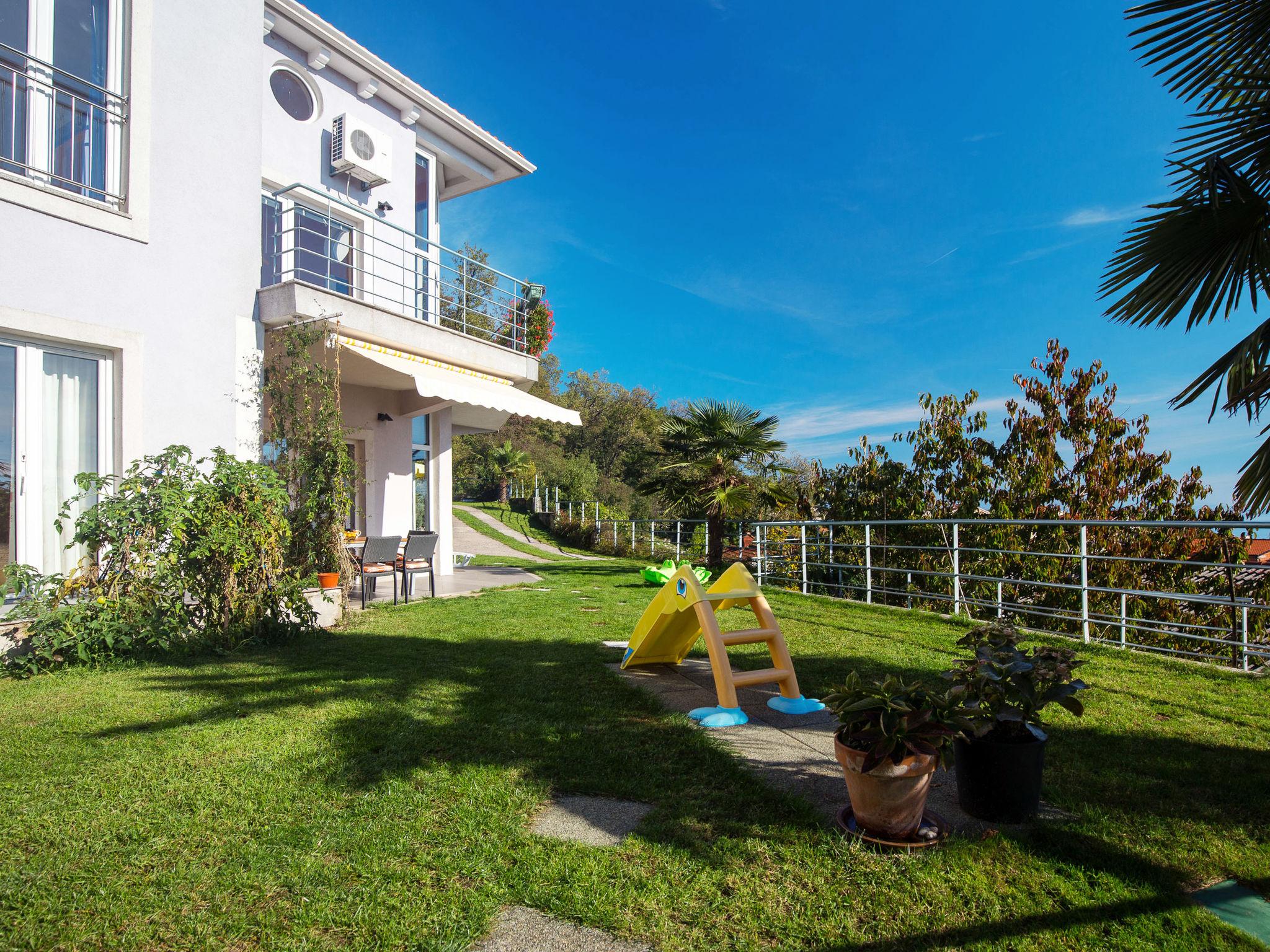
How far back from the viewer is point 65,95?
22.9ft

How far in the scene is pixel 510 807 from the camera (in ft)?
10.2

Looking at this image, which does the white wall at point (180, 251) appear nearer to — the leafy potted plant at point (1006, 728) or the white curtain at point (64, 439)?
the white curtain at point (64, 439)

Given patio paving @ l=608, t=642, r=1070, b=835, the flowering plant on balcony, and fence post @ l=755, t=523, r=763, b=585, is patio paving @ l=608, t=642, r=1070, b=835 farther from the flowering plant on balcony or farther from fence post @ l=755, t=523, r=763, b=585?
the flowering plant on balcony

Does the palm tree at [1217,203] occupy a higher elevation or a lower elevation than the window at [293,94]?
lower

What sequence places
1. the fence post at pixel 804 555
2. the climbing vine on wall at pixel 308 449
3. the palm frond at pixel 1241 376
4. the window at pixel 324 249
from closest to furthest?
1. the palm frond at pixel 1241 376
2. the climbing vine on wall at pixel 308 449
3. the window at pixel 324 249
4. the fence post at pixel 804 555

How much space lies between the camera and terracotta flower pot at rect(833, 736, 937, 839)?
2.71 meters

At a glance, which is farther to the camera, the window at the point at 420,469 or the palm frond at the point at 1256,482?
the window at the point at 420,469

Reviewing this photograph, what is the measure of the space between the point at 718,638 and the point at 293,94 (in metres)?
11.7

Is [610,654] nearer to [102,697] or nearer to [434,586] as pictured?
[102,697]

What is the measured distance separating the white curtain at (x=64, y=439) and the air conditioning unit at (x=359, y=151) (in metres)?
6.11

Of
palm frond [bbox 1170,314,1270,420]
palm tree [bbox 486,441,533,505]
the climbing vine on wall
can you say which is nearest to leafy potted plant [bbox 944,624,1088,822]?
palm frond [bbox 1170,314,1270,420]

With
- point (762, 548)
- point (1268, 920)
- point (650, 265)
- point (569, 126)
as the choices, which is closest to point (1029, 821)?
point (1268, 920)

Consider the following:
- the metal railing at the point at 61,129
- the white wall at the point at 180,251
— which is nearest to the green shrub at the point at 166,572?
the white wall at the point at 180,251

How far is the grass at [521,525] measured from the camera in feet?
85.8
